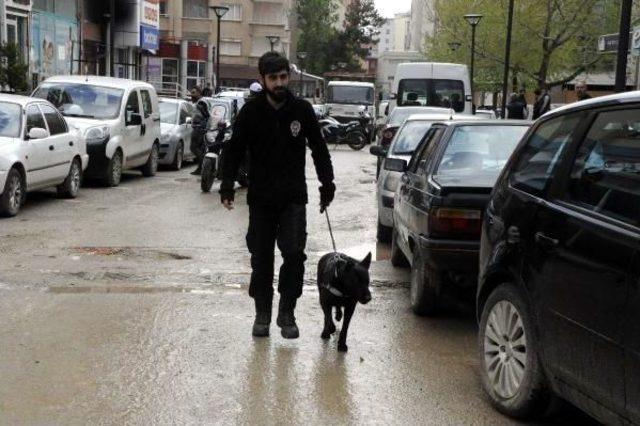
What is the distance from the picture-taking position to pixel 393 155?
11.6 metres

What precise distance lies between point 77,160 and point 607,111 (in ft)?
37.6

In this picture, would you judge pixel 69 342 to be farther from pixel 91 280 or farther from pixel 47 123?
pixel 47 123

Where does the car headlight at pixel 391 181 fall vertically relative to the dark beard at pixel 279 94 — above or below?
below

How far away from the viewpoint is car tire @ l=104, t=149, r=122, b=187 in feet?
52.5

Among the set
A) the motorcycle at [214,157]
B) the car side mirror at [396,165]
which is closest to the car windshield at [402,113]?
the motorcycle at [214,157]

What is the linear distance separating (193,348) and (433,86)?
74.0 ft

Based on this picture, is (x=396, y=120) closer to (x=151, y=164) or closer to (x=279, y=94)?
(x=151, y=164)

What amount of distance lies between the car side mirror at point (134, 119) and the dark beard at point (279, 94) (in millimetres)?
11201

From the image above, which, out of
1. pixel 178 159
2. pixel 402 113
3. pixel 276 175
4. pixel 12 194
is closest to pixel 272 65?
pixel 276 175

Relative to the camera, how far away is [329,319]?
6234mm

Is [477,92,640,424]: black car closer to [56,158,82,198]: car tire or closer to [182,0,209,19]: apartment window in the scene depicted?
[56,158,82,198]: car tire

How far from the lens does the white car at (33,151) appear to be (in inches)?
465

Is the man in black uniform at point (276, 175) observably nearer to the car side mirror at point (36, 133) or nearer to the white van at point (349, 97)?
the car side mirror at point (36, 133)

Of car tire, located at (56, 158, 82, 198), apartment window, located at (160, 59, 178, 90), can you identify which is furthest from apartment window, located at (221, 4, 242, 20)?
car tire, located at (56, 158, 82, 198)
